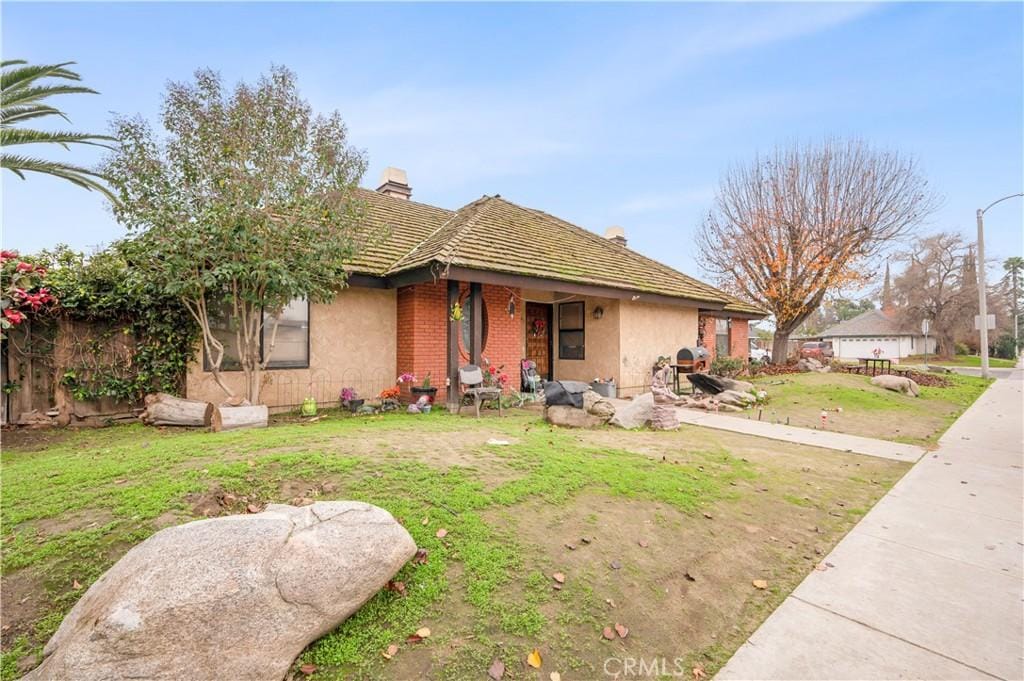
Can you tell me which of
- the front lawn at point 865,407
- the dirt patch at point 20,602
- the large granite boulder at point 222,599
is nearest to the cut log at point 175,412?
the dirt patch at point 20,602

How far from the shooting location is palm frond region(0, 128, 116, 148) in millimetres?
6348

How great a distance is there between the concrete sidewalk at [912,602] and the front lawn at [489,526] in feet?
0.62

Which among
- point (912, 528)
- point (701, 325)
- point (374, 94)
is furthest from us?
point (701, 325)

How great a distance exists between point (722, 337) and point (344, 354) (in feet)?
50.1

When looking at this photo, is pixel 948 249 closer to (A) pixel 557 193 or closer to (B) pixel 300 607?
(A) pixel 557 193

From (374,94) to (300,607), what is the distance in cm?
998

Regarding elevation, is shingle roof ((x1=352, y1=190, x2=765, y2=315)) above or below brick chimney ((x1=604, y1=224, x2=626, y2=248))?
below

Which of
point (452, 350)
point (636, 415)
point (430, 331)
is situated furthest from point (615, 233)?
point (636, 415)

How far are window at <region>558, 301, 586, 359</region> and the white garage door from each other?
3764 centimetres

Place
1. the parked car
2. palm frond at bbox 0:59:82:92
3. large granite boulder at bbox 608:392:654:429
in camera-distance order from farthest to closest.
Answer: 1. the parked car
2. large granite boulder at bbox 608:392:654:429
3. palm frond at bbox 0:59:82:92

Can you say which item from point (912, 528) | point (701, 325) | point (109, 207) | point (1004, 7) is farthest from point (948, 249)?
point (109, 207)

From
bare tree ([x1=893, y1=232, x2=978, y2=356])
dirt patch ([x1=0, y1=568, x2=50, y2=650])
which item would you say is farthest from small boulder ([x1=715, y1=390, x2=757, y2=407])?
bare tree ([x1=893, y1=232, x2=978, y2=356])

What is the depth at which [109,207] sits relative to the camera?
21.6 ft

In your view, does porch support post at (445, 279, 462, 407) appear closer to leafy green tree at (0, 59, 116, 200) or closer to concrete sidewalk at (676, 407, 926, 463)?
concrete sidewalk at (676, 407, 926, 463)
